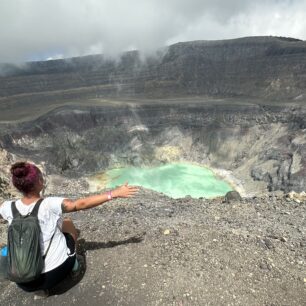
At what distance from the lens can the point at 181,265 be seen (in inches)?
275

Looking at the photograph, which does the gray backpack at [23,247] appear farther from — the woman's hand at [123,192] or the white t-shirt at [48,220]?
the woman's hand at [123,192]

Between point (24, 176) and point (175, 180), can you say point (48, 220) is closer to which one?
point (24, 176)

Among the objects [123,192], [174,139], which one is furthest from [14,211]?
[174,139]

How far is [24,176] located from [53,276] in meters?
1.74

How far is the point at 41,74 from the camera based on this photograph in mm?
74312

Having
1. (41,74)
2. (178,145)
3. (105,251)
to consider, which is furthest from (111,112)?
(105,251)

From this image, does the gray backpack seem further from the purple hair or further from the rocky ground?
the rocky ground

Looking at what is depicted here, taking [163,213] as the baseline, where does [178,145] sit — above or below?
below

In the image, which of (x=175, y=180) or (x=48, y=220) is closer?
(x=48, y=220)

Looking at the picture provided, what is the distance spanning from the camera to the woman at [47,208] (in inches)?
189

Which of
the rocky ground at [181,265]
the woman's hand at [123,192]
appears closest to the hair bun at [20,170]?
the woman's hand at [123,192]

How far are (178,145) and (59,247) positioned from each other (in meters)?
50.1

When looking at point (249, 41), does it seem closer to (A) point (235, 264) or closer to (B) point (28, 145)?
(B) point (28, 145)

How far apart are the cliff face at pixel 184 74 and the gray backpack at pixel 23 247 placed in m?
56.3
